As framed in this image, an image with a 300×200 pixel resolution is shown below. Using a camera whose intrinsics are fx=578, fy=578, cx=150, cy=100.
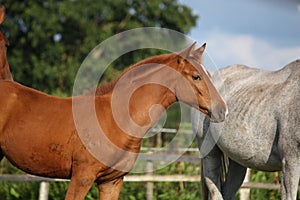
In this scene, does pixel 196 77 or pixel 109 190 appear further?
pixel 109 190

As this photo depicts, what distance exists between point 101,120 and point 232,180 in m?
2.67

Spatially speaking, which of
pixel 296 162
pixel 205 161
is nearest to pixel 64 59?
pixel 205 161

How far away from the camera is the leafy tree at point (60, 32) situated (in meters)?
26.2

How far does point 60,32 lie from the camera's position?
27.2 m

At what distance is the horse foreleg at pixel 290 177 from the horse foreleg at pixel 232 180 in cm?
147

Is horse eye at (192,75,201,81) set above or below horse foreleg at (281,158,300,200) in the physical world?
above

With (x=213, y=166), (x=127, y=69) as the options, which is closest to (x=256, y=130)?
(x=213, y=166)

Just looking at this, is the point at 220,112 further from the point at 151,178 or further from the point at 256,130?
the point at 151,178

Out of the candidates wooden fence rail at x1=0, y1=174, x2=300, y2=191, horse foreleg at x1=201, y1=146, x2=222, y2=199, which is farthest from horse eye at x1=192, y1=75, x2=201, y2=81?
wooden fence rail at x1=0, y1=174, x2=300, y2=191

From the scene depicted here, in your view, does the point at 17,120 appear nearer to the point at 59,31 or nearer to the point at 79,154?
the point at 79,154

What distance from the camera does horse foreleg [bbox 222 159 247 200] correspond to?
6957 mm

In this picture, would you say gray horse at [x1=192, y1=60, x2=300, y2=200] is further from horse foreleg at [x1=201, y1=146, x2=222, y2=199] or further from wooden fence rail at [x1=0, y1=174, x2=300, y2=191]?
wooden fence rail at [x1=0, y1=174, x2=300, y2=191]

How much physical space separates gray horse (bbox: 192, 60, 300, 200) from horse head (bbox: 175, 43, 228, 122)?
109 cm

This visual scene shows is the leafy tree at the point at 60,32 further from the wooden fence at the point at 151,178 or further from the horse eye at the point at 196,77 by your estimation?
the horse eye at the point at 196,77
